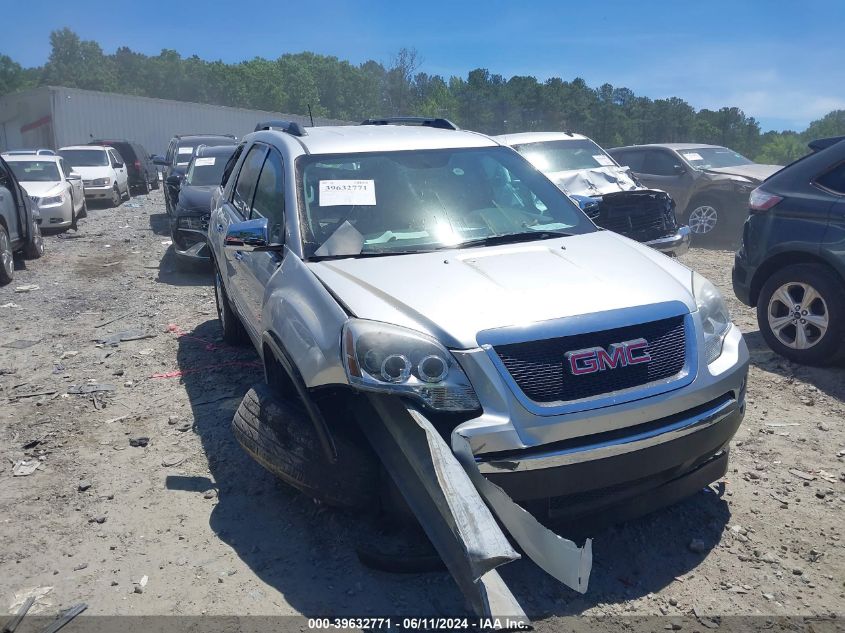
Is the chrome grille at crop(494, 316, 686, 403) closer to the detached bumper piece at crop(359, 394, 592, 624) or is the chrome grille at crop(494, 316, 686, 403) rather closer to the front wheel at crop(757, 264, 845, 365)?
the detached bumper piece at crop(359, 394, 592, 624)

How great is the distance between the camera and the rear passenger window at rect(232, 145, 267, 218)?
16.4 feet

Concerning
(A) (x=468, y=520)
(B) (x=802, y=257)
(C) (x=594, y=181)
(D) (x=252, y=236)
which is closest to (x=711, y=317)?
(A) (x=468, y=520)

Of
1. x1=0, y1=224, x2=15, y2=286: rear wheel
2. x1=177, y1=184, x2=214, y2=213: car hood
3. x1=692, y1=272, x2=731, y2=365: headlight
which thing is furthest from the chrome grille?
x1=0, y1=224, x2=15, y2=286: rear wheel

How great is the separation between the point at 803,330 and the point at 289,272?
3.99m

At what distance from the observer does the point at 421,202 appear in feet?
13.2

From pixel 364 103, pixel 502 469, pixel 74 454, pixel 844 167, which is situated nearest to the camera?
pixel 502 469

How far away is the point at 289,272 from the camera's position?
3625mm

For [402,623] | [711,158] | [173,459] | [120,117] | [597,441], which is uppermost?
[120,117]

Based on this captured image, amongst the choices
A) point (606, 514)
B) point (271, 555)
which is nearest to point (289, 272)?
point (271, 555)

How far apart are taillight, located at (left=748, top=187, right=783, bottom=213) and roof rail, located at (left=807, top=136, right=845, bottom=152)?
52cm

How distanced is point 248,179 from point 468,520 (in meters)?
3.56

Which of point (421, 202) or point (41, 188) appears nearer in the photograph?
point (421, 202)

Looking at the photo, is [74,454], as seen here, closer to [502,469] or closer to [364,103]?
[502,469]

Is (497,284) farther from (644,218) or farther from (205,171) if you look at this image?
(205,171)
